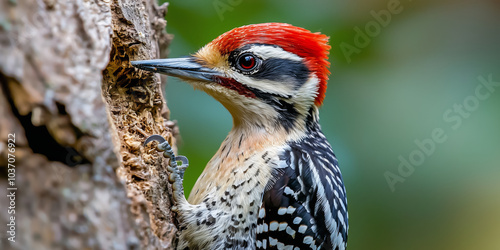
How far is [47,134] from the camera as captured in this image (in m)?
1.48

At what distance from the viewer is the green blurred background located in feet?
11.6

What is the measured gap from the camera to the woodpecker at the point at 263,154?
7.85 feet

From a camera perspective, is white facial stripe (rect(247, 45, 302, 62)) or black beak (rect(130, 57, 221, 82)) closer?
black beak (rect(130, 57, 221, 82))

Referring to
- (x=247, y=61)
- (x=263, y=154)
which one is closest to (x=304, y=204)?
(x=263, y=154)

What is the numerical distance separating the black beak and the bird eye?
14 centimetres

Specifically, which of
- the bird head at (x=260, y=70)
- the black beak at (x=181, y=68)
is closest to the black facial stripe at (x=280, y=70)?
the bird head at (x=260, y=70)

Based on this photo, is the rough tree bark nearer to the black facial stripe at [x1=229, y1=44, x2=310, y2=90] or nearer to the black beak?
the black beak

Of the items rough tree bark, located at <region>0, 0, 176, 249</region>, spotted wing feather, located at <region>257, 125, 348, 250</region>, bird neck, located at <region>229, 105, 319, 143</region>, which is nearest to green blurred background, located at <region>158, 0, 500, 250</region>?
bird neck, located at <region>229, 105, 319, 143</region>

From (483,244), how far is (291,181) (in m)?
2.37

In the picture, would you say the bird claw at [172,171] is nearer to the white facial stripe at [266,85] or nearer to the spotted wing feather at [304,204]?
the spotted wing feather at [304,204]

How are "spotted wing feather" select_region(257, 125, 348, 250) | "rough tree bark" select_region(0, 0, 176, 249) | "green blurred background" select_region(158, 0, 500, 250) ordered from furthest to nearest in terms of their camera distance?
1. "green blurred background" select_region(158, 0, 500, 250)
2. "spotted wing feather" select_region(257, 125, 348, 250)
3. "rough tree bark" select_region(0, 0, 176, 249)

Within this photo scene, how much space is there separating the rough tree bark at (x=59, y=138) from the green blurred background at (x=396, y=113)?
1.70m

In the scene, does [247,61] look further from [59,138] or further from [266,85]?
[59,138]

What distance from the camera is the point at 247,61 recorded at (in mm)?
2619
